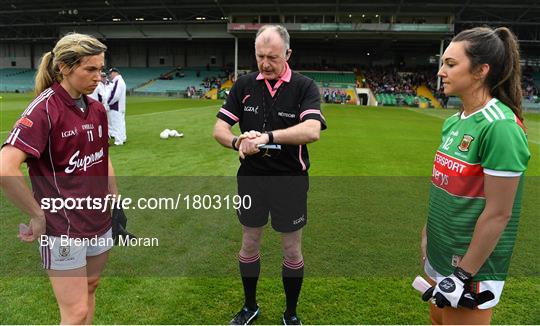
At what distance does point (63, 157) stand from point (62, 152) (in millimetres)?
30

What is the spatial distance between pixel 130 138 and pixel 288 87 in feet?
35.0

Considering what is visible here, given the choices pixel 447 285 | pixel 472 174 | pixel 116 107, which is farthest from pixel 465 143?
pixel 116 107

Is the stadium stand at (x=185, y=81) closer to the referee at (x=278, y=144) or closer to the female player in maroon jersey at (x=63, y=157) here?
the referee at (x=278, y=144)

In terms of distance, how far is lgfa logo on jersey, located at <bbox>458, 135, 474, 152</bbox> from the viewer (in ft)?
6.42

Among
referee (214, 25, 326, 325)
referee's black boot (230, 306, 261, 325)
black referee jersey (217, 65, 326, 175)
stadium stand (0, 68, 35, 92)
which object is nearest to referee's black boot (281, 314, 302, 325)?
referee (214, 25, 326, 325)

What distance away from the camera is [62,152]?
2.30 m

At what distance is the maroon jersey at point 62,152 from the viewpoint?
215 centimetres

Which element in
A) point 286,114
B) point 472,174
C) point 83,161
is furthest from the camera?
point 286,114

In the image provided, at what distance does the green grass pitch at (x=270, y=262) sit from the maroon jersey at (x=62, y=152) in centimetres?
136

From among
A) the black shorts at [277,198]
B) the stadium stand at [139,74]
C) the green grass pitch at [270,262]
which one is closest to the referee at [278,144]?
the black shorts at [277,198]

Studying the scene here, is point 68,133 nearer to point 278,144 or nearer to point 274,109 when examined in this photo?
point 278,144

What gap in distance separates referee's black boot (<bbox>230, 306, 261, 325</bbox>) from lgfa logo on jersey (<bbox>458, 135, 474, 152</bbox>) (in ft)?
7.43

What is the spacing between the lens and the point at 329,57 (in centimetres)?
5391

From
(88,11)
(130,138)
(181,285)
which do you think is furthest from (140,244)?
(88,11)
